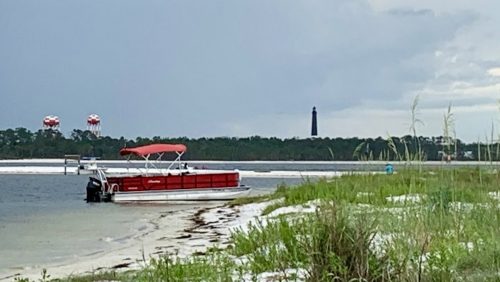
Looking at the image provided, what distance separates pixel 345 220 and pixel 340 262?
19.4 inches

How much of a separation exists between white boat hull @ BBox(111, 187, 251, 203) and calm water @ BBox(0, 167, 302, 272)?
153 cm

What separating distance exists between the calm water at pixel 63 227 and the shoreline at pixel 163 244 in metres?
0.58

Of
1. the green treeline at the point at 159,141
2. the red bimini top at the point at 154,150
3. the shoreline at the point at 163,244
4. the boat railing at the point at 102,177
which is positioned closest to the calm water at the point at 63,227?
the shoreline at the point at 163,244

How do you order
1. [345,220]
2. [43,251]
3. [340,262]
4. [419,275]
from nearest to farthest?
[419,275]
[340,262]
[345,220]
[43,251]

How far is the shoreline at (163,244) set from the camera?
41.3 ft

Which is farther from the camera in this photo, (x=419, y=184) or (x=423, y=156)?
(x=419, y=184)

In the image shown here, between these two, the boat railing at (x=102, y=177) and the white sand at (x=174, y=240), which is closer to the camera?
the white sand at (x=174, y=240)

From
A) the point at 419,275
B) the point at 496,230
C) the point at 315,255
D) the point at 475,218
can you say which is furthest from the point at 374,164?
the point at 419,275

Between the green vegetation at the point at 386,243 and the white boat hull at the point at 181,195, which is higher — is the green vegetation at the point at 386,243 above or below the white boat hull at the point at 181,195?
above

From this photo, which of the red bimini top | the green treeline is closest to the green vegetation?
the red bimini top

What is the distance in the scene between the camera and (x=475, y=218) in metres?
7.50

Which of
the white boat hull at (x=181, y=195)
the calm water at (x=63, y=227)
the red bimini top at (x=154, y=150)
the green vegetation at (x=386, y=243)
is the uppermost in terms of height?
the red bimini top at (x=154, y=150)

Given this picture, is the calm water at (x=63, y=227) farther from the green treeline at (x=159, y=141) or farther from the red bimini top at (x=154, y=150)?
the green treeline at (x=159, y=141)

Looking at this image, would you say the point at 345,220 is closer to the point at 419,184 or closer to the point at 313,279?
the point at 313,279
